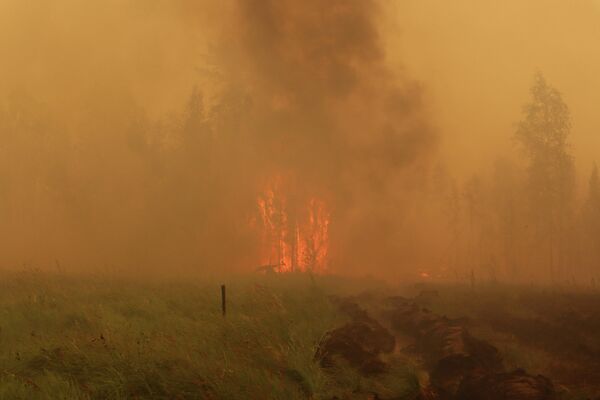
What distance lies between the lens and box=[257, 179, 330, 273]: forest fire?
3816cm

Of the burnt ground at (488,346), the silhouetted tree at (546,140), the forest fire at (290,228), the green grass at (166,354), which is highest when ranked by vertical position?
the silhouetted tree at (546,140)

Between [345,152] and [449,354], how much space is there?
1132 inches

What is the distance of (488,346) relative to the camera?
9508 mm

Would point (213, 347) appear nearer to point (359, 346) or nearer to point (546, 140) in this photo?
point (359, 346)

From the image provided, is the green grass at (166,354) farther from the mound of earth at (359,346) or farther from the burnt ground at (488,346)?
the burnt ground at (488,346)

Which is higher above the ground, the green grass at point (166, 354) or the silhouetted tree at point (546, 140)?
the silhouetted tree at point (546, 140)

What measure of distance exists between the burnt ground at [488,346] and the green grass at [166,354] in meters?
0.80

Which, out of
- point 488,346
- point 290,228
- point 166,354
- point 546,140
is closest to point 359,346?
point 488,346

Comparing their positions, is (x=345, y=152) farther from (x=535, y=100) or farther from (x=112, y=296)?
(x=112, y=296)

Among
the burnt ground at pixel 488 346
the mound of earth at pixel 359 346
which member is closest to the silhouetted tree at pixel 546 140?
the burnt ground at pixel 488 346

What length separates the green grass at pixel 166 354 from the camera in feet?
20.0

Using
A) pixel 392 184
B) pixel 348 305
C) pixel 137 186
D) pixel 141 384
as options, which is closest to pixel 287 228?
pixel 392 184

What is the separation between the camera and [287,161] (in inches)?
1487

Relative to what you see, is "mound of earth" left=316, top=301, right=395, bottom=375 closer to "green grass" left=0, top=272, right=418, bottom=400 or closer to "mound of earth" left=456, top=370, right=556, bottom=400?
"green grass" left=0, top=272, right=418, bottom=400
